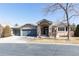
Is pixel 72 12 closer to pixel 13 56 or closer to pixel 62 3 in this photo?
pixel 62 3

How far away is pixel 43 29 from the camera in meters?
6.43

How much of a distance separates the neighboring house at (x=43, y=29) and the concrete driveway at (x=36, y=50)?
16 centimetres

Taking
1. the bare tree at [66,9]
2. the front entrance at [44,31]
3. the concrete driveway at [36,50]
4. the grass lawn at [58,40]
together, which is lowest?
the concrete driveway at [36,50]

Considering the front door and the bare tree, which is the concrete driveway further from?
the bare tree

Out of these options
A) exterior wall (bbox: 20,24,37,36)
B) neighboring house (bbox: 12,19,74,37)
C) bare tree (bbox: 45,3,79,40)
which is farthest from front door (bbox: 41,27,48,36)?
bare tree (bbox: 45,3,79,40)

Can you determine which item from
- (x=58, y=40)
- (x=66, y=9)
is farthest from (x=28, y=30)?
(x=66, y=9)

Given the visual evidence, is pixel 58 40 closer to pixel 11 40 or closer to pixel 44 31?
pixel 44 31

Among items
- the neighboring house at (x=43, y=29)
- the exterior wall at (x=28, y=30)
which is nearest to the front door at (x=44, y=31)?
the neighboring house at (x=43, y=29)

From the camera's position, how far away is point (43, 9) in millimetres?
6453

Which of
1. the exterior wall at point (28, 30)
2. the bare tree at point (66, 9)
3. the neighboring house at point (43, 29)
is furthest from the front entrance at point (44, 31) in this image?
the bare tree at point (66, 9)

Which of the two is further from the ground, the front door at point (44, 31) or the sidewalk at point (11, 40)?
the front door at point (44, 31)

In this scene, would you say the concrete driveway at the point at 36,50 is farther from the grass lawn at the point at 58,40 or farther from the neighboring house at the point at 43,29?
the neighboring house at the point at 43,29

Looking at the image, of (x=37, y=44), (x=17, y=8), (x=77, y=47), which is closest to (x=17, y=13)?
(x=17, y=8)

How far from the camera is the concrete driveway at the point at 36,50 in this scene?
6.40m
